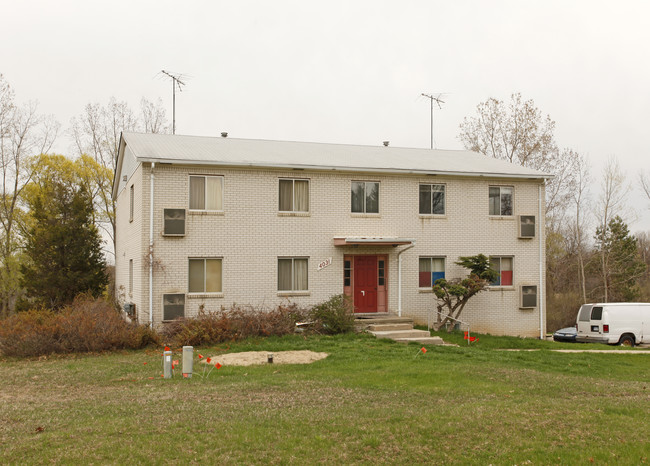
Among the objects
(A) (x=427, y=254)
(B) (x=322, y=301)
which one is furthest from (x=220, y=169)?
(A) (x=427, y=254)

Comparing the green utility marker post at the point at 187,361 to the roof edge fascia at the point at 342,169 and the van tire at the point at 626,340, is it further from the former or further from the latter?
the van tire at the point at 626,340

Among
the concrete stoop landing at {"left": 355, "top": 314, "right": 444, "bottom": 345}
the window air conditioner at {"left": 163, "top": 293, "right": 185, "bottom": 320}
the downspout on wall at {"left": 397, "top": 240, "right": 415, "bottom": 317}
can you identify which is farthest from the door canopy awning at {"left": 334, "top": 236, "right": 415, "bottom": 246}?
the window air conditioner at {"left": 163, "top": 293, "right": 185, "bottom": 320}

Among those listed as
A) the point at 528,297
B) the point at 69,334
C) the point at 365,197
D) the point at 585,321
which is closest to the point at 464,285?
the point at 528,297

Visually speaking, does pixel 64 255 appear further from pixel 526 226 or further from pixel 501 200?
pixel 526 226

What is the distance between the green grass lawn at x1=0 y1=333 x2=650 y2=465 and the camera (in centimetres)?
719

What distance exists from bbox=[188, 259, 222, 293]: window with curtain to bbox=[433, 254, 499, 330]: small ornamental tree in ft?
24.0

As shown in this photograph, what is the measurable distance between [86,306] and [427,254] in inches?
459

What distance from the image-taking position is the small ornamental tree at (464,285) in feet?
67.8

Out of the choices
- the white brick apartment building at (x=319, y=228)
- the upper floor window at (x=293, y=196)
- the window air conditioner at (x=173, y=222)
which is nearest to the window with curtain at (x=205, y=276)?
the white brick apartment building at (x=319, y=228)

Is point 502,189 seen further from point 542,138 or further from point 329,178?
point 542,138

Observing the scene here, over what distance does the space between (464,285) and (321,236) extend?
5.16 metres

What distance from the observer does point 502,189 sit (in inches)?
925

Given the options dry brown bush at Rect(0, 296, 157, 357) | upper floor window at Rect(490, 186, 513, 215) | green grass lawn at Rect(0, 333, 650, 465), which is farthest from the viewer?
upper floor window at Rect(490, 186, 513, 215)

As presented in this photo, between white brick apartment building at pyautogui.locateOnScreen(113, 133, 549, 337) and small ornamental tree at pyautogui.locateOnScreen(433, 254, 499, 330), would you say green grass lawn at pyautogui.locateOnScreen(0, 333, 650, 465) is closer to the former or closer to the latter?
white brick apartment building at pyautogui.locateOnScreen(113, 133, 549, 337)
